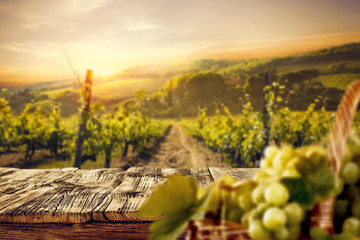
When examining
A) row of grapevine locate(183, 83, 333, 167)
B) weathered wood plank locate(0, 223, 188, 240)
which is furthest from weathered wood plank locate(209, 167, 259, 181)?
row of grapevine locate(183, 83, 333, 167)

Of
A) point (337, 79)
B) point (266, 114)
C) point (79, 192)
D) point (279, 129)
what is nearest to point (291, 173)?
point (79, 192)

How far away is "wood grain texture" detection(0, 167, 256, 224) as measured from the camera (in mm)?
1264

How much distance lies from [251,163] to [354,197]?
6.58m

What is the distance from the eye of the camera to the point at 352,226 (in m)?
0.49

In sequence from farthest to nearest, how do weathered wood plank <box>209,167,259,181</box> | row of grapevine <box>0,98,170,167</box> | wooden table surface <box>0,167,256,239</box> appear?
row of grapevine <box>0,98,170,167</box>, weathered wood plank <box>209,167,259,181</box>, wooden table surface <box>0,167,256,239</box>

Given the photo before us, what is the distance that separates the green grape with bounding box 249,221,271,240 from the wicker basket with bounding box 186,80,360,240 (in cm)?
2

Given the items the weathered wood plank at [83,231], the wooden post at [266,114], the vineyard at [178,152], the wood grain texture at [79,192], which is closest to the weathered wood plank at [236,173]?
the wood grain texture at [79,192]

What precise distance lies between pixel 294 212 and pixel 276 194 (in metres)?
0.05

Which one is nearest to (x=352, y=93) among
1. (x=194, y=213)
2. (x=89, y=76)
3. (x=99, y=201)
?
(x=194, y=213)

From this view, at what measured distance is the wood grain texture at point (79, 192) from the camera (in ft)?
4.15

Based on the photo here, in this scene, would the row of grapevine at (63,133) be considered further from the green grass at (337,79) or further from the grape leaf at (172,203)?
the green grass at (337,79)

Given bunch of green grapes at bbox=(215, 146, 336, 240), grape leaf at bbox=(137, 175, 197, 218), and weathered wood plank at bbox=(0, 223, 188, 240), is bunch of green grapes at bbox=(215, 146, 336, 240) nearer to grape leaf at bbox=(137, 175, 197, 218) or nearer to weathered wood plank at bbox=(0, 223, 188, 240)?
grape leaf at bbox=(137, 175, 197, 218)

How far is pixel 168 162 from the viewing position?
922 cm

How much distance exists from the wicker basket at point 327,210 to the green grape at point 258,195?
0.21ft
